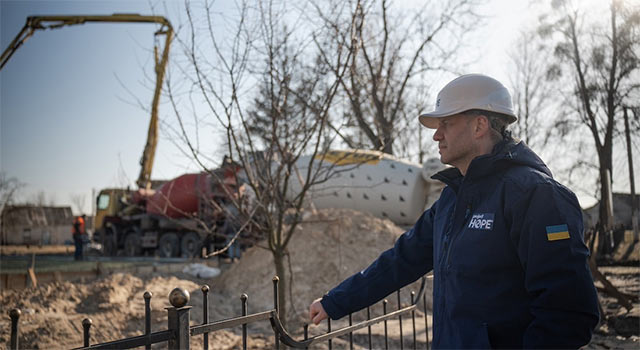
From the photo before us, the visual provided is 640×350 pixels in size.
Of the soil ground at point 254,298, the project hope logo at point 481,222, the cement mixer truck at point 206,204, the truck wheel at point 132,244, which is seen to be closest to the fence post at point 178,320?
the project hope logo at point 481,222

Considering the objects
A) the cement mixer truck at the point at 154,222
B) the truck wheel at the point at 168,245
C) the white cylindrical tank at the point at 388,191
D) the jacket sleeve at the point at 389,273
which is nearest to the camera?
the jacket sleeve at the point at 389,273

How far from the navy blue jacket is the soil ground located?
5.81 m

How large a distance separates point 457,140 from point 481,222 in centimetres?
43

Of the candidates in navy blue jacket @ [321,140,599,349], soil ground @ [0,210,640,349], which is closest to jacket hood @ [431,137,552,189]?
navy blue jacket @ [321,140,599,349]

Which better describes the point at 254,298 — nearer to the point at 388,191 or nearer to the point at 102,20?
the point at 388,191

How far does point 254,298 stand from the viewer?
38.0ft

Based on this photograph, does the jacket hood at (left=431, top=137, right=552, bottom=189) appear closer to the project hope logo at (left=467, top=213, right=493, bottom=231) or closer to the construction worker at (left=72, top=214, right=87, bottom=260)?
the project hope logo at (left=467, top=213, right=493, bottom=231)

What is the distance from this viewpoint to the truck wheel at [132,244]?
2186 centimetres

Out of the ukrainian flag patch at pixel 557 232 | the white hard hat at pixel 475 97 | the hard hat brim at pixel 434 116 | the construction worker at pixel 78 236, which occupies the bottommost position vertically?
the construction worker at pixel 78 236

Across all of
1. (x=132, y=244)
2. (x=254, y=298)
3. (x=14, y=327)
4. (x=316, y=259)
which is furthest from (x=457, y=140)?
(x=132, y=244)

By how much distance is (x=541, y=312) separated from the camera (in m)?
1.87

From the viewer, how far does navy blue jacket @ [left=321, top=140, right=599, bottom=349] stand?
6.07 ft

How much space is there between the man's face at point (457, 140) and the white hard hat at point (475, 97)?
51mm

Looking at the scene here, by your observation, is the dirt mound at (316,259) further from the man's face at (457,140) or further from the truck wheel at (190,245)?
the man's face at (457,140)
